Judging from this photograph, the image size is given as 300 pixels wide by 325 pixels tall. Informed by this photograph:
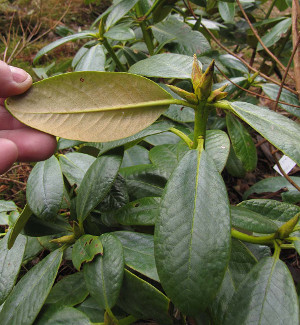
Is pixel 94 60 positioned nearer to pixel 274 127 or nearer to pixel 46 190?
pixel 46 190

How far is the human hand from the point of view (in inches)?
21.8

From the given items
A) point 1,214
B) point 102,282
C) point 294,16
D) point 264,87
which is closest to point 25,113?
point 102,282

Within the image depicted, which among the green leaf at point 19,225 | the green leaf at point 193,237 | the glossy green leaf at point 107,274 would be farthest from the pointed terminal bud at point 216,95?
the green leaf at point 19,225

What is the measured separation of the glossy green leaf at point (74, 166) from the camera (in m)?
0.84

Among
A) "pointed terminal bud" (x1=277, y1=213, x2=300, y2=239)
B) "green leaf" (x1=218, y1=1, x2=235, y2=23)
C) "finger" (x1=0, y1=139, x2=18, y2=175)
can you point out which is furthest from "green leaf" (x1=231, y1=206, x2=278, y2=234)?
"green leaf" (x1=218, y1=1, x2=235, y2=23)

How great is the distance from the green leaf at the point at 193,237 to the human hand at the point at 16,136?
0.31 metres

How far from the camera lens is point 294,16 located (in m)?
1.10

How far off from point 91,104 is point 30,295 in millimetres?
442

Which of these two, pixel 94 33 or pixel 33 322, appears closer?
pixel 33 322

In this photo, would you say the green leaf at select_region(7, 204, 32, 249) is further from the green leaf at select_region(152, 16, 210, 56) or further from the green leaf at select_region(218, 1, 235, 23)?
the green leaf at select_region(218, 1, 235, 23)

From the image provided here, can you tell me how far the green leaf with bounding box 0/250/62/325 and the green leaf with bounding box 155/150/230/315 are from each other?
1.01 ft

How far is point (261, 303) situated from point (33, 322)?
0.48m

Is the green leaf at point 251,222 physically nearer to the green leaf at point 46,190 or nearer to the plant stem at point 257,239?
the plant stem at point 257,239

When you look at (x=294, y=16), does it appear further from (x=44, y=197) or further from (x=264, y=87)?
(x=44, y=197)
